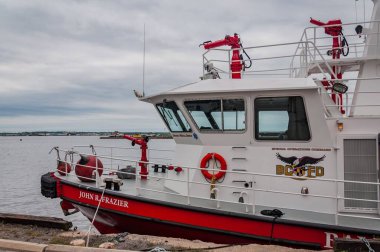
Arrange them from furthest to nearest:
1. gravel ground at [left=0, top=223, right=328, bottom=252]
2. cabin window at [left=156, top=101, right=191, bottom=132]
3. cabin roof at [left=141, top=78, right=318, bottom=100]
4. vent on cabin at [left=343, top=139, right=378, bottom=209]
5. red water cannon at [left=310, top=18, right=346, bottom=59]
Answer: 1. red water cannon at [left=310, top=18, right=346, bottom=59]
2. cabin window at [left=156, top=101, right=191, bottom=132]
3. cabin roof at [left=141, top=78, right=318, bottom=100]
4. vent on cabin at [left=343, top=139, right=378, bottom=209]
5. gravel ground at [left=0, top=223, right=328, bottom=252]

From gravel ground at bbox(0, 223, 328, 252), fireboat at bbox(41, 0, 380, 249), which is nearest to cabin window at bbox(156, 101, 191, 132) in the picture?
fireboat at bbox(41, 0, 380, 249)

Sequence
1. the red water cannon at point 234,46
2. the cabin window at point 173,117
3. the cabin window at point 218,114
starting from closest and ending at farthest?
the cabin window at point 218,114, the cabin window at point 173,117, the red water cannon at point 234,46

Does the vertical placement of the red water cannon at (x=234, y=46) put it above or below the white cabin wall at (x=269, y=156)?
above

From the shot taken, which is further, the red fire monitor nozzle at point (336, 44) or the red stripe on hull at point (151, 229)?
the red fire monitor nozzle at point (336, 44)

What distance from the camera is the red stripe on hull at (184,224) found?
18.0ft

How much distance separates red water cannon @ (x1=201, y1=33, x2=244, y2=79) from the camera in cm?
695

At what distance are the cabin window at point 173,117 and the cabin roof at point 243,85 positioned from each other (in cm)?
31

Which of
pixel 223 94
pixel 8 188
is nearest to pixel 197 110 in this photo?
pixel 223 94

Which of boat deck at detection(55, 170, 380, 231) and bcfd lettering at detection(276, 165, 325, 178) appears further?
bcfd lettering at detection(276, 165, 325, 178)

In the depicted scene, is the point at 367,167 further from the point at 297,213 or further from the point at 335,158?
the point at 297,213

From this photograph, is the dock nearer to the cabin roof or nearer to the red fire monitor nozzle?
the cabin roof

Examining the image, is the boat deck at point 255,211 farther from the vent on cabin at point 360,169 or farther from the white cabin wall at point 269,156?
the vent on cabin at point 360,169

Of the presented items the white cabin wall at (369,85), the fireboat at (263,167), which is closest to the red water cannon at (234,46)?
the fireboat at (263,167)

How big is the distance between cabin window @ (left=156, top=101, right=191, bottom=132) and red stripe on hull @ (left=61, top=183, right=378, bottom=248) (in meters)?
1.48
